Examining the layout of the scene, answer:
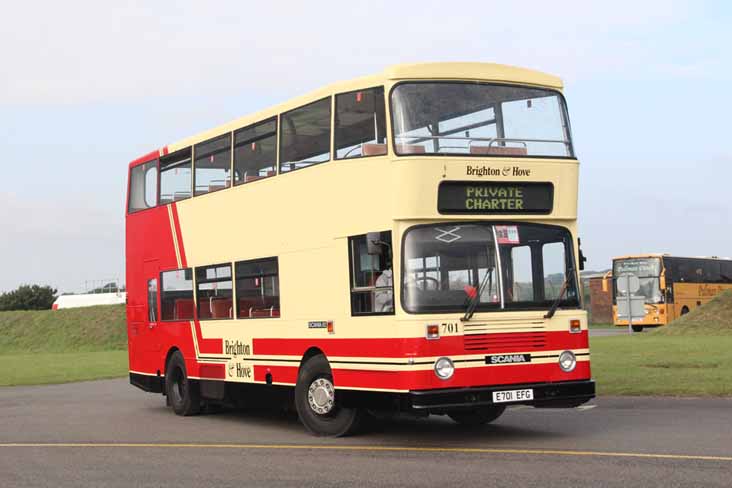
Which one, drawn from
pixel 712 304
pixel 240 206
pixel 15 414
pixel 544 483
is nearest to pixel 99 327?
pixel 712 304

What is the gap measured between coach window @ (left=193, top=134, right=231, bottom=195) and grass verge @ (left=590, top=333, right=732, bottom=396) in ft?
23.5

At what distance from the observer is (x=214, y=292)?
17.9 metres

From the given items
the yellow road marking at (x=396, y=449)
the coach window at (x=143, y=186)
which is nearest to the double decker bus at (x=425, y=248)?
the yellow road marking at (x=396, y=449)

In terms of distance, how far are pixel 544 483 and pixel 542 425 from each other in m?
5.19

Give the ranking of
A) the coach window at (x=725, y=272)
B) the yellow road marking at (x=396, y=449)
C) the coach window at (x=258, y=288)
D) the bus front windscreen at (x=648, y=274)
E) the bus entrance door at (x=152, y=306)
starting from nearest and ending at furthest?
1. the yellow road marking at (x=396, y=449)
2. the coach window at (x=258, y=288)
3. the bus entrance door at (x=152, y=306)
4. the bus front windscreen at (x=648, y=274)
5. the coach window at (x=725, y=272)

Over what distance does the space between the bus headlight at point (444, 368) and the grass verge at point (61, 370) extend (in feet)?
62.1

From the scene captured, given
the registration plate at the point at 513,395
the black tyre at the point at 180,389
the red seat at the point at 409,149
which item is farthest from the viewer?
the black tyre at the point at 180,389

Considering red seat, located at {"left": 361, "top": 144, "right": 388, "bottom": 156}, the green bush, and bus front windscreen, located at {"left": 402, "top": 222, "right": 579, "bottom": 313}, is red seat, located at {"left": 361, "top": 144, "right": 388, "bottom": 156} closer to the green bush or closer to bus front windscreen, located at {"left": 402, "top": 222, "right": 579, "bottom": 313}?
bus front windscreen, located at {"left": 402, "top": 222, "right": 579, "bottom": 313}

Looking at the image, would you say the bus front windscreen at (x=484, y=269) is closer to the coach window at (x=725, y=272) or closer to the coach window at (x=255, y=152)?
the coach window at (x=255, y=152)

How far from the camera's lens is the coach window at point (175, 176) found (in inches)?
742

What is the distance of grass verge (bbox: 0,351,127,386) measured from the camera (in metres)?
30.7

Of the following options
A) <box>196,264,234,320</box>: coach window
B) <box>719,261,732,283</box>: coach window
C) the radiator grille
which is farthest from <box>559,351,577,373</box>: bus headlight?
<box>719,261,732,283</box>: coach window

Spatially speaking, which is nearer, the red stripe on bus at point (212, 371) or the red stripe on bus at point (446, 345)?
the red stripe on bus at point (446, 345)

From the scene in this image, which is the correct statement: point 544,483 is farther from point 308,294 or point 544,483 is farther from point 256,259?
point 256,259
